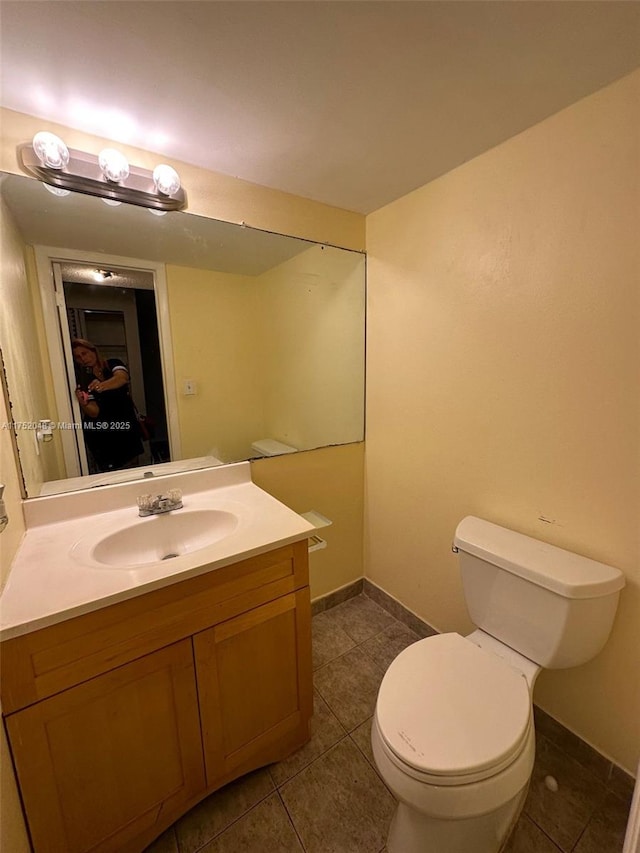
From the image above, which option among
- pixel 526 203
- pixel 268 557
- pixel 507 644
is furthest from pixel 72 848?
pixel 526 203

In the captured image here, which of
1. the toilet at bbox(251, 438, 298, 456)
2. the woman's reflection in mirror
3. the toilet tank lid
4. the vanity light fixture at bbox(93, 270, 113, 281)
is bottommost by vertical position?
the toilet tank lid

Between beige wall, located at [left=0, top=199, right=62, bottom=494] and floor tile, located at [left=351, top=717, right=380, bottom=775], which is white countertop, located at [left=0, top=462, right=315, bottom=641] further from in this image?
floor tile, located at [left=351, top=717, right=380, bottom=775]

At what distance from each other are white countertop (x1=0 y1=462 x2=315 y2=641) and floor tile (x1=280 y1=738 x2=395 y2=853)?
0.83 m

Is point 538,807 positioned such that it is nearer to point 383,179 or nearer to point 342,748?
point 342,748

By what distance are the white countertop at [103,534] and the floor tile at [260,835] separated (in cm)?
82

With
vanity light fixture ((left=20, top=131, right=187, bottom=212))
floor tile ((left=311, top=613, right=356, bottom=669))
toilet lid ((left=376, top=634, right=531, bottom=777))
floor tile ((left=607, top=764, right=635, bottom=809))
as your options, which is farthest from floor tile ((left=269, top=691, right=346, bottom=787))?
vanity light fixture ((left=20, top=131, right=187, bottom=212))

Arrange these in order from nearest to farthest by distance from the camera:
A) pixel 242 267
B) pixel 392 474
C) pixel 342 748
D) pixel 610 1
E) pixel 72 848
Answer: pixel 610 1
pixel 72 848
pixel 342 748
pixel 242 267
pixel 392 474

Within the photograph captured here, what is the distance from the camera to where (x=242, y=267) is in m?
1.54

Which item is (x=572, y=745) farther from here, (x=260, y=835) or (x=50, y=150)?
(x=50, y=150)

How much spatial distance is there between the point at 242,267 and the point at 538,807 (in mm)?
2164

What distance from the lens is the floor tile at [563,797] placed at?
3.38 feet

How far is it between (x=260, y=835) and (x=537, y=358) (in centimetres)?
167

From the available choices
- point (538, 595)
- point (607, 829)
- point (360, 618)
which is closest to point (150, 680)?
point (538, 595)

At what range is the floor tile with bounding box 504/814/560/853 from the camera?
0.98 m
